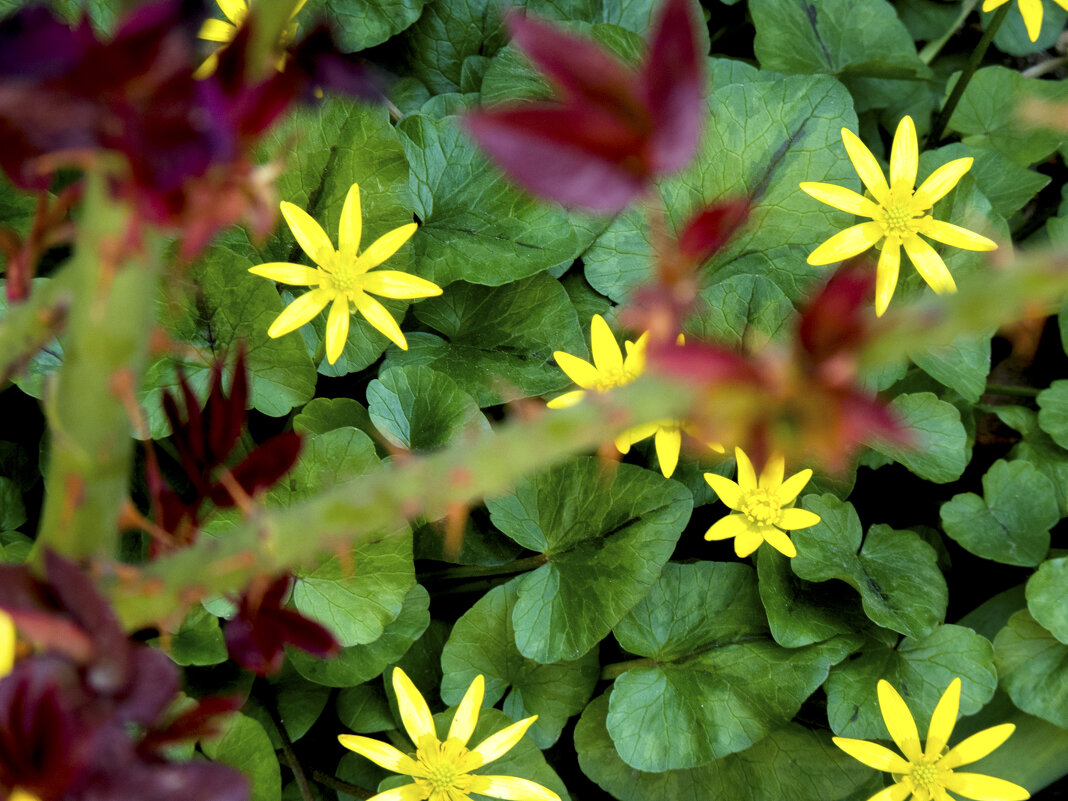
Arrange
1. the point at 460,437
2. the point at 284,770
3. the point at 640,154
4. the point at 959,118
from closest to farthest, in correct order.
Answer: the point at 640,154 < the point at 460,437 < the point at 284,770 < the point at 959,118

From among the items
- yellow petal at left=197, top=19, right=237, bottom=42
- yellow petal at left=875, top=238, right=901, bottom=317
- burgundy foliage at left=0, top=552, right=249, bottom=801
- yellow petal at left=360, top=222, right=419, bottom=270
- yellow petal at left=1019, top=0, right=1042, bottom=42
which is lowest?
burgundy foliage at left=0, top=552, right=249, bottom=801

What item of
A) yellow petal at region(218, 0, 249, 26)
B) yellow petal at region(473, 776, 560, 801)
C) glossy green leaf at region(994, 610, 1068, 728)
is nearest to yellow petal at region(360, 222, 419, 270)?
yellow petal at region(218, 0, 249, 26)

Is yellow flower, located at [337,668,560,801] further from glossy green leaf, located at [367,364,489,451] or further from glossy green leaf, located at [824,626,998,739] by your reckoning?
glossy green leaf, located at [824,626,998,739]

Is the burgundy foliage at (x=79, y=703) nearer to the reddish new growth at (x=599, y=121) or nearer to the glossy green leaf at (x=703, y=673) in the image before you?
the reddish new growth at (x=599, y=121)

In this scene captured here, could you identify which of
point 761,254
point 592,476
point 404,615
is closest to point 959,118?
point 761,254

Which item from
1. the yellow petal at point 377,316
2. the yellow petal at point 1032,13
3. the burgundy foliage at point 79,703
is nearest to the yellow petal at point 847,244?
the yellow petal at point 1032,13

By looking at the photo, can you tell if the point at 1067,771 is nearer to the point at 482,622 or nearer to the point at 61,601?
the point at 482,622
